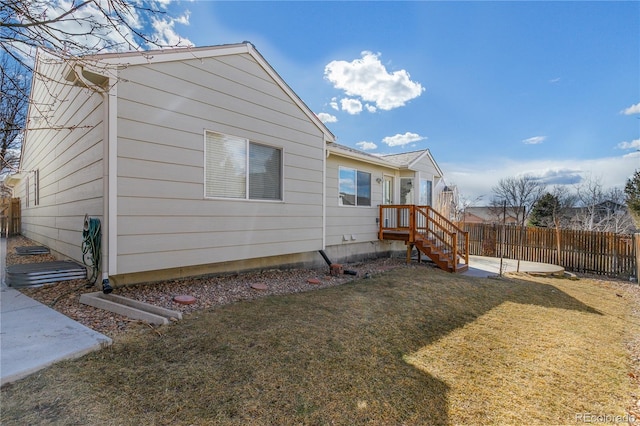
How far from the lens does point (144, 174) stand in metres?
4.38

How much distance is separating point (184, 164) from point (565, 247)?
40.2 feet

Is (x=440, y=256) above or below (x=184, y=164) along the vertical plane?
below

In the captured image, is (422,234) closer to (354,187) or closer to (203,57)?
(354,187)

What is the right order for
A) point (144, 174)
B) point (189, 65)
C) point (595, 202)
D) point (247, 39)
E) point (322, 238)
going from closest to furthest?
point (144, 174) → point (189, 65) → point (247, 39) → point (322, 238) → point (595, 202)

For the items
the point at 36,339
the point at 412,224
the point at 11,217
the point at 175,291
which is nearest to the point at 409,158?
the point at 412,224

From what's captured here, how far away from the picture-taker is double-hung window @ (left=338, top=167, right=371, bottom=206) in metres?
8.84

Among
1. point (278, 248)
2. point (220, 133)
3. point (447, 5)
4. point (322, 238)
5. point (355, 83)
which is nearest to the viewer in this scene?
point (220, 133)

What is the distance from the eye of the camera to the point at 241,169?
5.70 metres

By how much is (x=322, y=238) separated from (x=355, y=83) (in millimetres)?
Result: 9846

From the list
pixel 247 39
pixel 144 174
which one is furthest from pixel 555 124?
pixel 144 174

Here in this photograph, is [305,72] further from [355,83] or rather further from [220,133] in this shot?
[220,133]

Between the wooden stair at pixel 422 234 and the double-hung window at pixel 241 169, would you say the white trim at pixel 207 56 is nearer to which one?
the double-hung window at pixel 241 169

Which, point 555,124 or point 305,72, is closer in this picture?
point 305,72

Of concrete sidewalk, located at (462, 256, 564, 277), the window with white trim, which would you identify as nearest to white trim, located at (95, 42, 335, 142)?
the window with white trim
